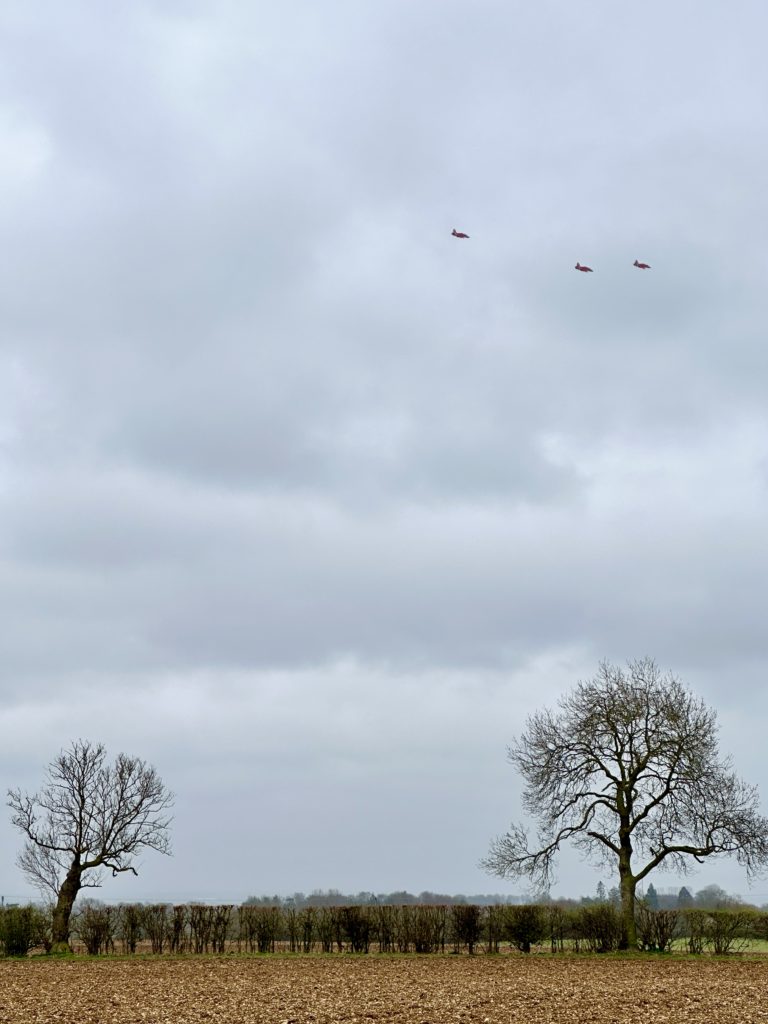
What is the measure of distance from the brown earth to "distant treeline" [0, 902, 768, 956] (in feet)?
13.3

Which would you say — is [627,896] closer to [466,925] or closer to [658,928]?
[658,928]

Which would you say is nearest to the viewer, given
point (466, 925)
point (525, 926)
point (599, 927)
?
point (599, 927)

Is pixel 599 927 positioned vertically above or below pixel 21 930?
above

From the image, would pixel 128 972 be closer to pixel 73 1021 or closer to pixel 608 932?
pixel 73 1021

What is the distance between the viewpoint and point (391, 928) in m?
35.4

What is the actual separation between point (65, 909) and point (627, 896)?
19606mm

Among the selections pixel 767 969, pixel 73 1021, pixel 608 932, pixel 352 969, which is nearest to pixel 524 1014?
pixel 73 1021

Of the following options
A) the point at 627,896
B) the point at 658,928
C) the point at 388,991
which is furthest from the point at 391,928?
the point at 388,991

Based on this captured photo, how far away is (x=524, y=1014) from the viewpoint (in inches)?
669

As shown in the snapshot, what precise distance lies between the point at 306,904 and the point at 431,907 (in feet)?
15.3

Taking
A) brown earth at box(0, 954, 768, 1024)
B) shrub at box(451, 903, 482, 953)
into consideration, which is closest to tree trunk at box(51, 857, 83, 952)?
brown earth at box(0, 954, 768, 1024)

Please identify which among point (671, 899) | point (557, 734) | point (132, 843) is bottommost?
point (671, 899)

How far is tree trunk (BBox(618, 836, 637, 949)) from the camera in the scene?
111 ft

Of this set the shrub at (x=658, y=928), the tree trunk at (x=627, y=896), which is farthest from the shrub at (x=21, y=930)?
the shrub at (x=658, y=928)
